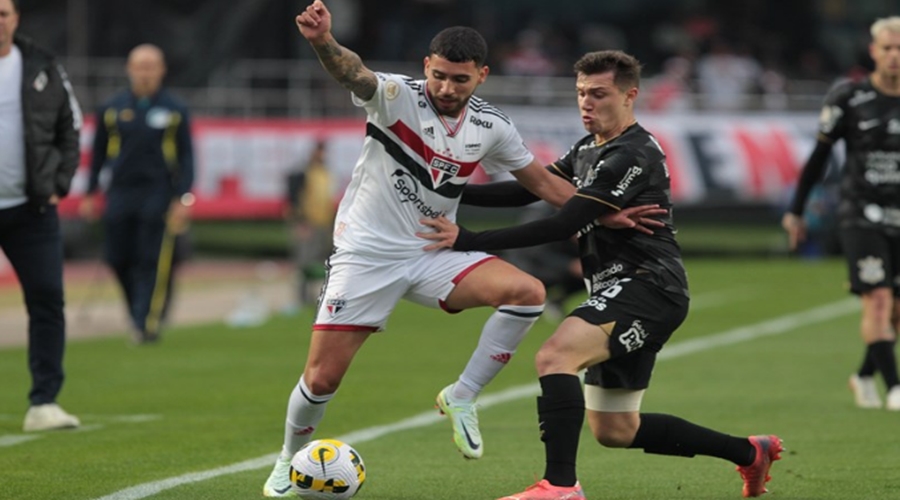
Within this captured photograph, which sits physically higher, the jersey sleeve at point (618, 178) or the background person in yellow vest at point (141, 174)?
the jersey sleeve at point (618, 178)

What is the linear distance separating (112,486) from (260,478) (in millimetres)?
728

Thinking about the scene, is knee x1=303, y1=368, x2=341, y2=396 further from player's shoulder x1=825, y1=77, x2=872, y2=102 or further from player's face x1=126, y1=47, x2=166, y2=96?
player's face x1=126, y1=47, x2=166, y2=96

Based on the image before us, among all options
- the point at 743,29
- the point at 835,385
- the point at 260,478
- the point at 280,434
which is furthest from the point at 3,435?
the point at 743,29

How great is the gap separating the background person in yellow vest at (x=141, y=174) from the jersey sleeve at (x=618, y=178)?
9.10 meters

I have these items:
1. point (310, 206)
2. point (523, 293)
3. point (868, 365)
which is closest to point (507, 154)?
point (523, 293)

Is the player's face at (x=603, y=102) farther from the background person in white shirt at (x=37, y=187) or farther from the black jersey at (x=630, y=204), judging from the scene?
the background person in white shirt at (x=37, y=187)

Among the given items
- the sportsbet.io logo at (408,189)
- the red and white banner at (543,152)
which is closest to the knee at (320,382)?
the sportsbet.io logo at (408,189)

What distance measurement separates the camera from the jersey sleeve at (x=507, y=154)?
8.05 m

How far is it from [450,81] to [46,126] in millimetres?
3277

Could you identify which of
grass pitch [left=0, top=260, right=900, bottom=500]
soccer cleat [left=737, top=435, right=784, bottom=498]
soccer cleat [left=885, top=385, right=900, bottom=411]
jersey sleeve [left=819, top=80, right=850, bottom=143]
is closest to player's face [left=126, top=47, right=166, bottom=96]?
grass pitch [left=0, top=260, right=900, bottom=500]

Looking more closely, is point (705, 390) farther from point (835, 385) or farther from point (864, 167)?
point (864, 167)

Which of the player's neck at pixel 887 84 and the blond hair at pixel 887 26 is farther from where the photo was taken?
the player's neck at pixel 887 84

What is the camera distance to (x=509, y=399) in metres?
12.0

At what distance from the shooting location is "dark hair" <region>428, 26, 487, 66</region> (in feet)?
24.9
